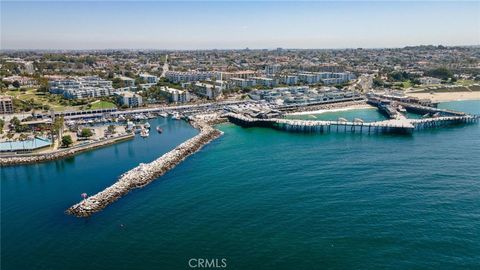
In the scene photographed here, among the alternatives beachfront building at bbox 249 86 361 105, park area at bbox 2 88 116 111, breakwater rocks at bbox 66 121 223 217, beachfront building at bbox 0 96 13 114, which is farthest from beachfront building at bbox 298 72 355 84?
beachfront building at bbox 0 96 13 114

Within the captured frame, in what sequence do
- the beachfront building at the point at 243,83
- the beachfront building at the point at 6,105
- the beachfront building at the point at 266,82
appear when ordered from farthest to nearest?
1. the beachfront building at the point at 266,82
2. the beachfront building at the point at 243,83
3. the beachfront building at the point at 6,105

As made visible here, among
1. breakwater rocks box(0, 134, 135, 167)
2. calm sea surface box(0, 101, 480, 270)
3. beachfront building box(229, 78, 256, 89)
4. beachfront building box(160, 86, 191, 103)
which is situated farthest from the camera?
beachfront building box(229, 78, 256, 89)

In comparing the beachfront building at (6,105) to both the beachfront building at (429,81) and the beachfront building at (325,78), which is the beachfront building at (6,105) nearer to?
the beachfront building at (325,78)

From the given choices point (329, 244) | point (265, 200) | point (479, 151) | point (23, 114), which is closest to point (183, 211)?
point (265, 200)

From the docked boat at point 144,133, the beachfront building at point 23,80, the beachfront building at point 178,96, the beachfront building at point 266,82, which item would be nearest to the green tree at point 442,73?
the beachfront building at point 266,82

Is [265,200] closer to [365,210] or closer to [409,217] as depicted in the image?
[365,210]

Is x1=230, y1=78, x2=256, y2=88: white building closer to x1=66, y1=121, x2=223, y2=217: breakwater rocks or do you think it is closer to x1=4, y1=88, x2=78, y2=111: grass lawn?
x1=4, y1=88, x2=78, y2=111: grass lawn
